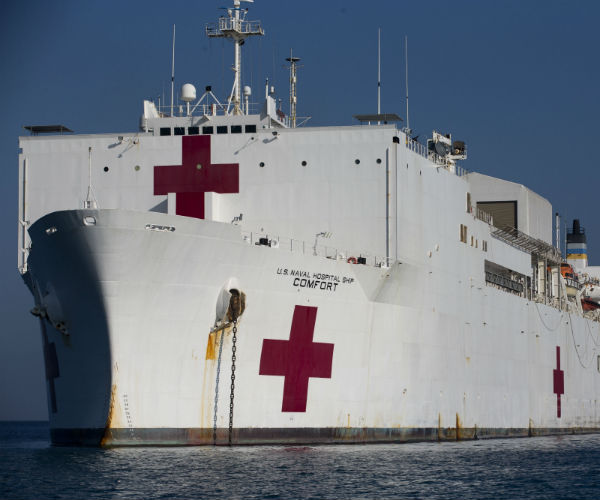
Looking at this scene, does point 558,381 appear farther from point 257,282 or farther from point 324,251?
point 257,282

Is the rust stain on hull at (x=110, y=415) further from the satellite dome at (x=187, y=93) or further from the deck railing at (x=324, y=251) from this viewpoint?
the satellite dome at (x=187, y=93)

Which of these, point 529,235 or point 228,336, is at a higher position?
point 529,235

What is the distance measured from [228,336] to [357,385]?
143 inches

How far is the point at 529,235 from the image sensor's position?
1467 inches

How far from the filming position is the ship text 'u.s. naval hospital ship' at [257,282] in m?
22.0

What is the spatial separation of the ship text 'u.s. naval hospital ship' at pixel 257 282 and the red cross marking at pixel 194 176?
0.12ft

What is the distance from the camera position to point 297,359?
929 inches

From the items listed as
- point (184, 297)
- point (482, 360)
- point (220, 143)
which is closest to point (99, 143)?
point (220, 143)

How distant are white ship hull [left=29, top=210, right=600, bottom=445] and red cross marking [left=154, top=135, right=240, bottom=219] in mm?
3126

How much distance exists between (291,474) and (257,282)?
180 inches

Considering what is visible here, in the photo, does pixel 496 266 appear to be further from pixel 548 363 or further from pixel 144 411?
pixel 144 411

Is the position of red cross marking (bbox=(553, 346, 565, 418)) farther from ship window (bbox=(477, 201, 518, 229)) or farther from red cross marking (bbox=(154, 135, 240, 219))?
red cross marking (bbox=(154, 135, 240, 219))

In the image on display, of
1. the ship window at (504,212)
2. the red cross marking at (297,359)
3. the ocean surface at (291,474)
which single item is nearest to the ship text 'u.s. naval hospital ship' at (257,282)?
the red cross marking at (297,359)

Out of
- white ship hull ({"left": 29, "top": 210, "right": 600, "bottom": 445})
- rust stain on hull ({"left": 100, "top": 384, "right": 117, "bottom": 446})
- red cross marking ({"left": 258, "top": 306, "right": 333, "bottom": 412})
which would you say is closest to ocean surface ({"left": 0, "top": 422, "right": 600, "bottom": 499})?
rust stain on hull ({"left": 100, "top": 384, "right": 117, "bottom": 446})
